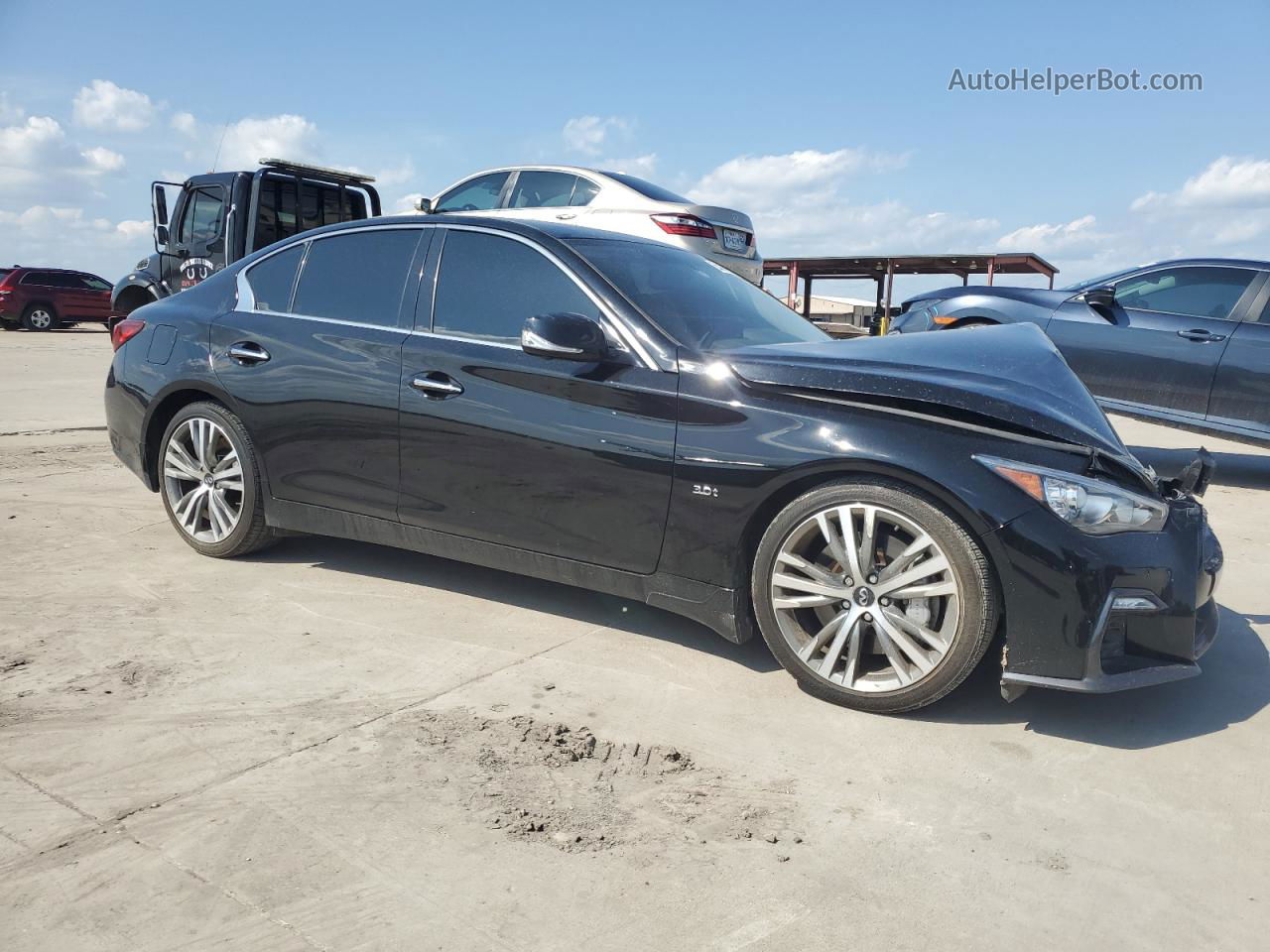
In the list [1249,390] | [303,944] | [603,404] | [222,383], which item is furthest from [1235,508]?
[303,944]

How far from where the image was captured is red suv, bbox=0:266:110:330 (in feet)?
84.3

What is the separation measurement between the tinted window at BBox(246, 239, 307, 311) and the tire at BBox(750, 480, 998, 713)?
257cm

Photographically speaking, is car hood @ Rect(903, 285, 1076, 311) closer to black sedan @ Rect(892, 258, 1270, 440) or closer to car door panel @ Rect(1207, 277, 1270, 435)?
black sedan @ Rect(892, 258, 1270, 440)

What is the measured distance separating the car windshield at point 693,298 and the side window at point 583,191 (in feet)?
18.8

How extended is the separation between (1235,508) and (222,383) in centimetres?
617

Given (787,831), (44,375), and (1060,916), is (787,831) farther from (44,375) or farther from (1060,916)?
(44,375)

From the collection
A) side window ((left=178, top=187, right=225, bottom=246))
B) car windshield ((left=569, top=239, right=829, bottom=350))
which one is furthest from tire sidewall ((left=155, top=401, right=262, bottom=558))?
side window ((left=178, top=187, right=225, bottom=246))

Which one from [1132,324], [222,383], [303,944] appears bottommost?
[303,944]

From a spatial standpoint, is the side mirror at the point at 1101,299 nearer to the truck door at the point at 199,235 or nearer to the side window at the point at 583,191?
the side window at the point at 583,191

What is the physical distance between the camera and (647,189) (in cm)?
998

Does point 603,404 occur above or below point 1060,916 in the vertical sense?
above

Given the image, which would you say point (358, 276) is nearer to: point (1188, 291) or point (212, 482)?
point (212, 482)

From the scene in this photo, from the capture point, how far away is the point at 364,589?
4473mm

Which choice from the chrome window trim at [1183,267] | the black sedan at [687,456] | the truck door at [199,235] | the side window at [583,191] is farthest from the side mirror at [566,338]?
the truck door at [199,235]
